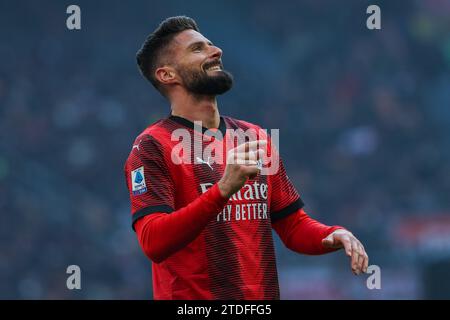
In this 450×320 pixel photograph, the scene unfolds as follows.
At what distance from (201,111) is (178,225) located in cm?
77

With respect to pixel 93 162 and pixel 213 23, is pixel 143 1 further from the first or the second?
pixel 93 162

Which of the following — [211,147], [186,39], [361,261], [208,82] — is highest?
[186,39]

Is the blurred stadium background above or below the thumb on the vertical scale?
above

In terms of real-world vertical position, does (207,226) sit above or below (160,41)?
below

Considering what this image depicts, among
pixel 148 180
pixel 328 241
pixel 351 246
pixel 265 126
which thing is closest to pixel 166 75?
pixel 148 180

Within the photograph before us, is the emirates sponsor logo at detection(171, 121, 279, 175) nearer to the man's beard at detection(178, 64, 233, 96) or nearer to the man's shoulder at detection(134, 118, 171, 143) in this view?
the man's shoulder at detection(134, 118, 171, 143)

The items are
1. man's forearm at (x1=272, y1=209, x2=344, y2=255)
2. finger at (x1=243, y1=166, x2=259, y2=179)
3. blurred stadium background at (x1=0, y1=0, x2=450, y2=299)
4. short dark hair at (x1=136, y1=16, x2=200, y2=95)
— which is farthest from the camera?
blurred stadium background at (x1=0, y1=0, x2=450, y2=299)

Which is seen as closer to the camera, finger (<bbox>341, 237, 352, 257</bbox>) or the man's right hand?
the man's right hand

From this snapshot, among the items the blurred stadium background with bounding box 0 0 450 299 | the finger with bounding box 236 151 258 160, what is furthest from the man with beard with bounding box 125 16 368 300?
the blurred stadium background with bounding box 0 0 450 299

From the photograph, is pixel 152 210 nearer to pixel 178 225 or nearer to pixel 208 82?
pixel 178 225

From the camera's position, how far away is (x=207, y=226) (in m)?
3.83

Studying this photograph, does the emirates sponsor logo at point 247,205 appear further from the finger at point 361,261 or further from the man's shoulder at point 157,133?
the finger at point 361,261

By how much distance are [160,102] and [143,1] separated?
2304 mm

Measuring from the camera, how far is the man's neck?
4.15 metres
